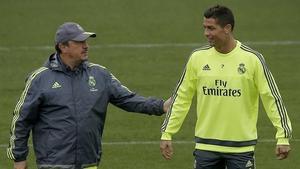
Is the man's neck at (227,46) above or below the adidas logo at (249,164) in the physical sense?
above

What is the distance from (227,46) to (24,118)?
1917 millimetres

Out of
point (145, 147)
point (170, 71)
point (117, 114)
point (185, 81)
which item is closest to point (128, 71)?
point (170, 71)

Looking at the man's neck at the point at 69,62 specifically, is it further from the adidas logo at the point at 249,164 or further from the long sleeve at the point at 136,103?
the adidas logo at the point at 249,164

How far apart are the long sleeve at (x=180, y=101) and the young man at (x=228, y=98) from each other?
1.3 inches

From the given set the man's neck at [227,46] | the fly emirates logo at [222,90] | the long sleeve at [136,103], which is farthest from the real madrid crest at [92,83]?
the man's neck at [227,46]

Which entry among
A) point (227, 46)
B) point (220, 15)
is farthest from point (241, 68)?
point (220, 15)

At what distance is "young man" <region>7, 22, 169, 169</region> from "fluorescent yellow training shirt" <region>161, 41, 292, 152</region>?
3.16 feet

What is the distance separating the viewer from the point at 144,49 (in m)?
20.6

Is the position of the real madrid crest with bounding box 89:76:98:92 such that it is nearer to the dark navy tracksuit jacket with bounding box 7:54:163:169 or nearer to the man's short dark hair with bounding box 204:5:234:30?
the dark navy tracksuit jacket with bounding box 7:54:163:169

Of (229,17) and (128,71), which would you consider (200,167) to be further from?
(128,71)

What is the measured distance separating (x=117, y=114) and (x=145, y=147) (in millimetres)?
1818

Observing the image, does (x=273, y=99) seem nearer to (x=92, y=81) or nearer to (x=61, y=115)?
(x=92, y=81)

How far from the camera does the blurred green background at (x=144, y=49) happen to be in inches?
571

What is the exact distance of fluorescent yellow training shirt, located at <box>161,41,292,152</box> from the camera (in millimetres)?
9766
